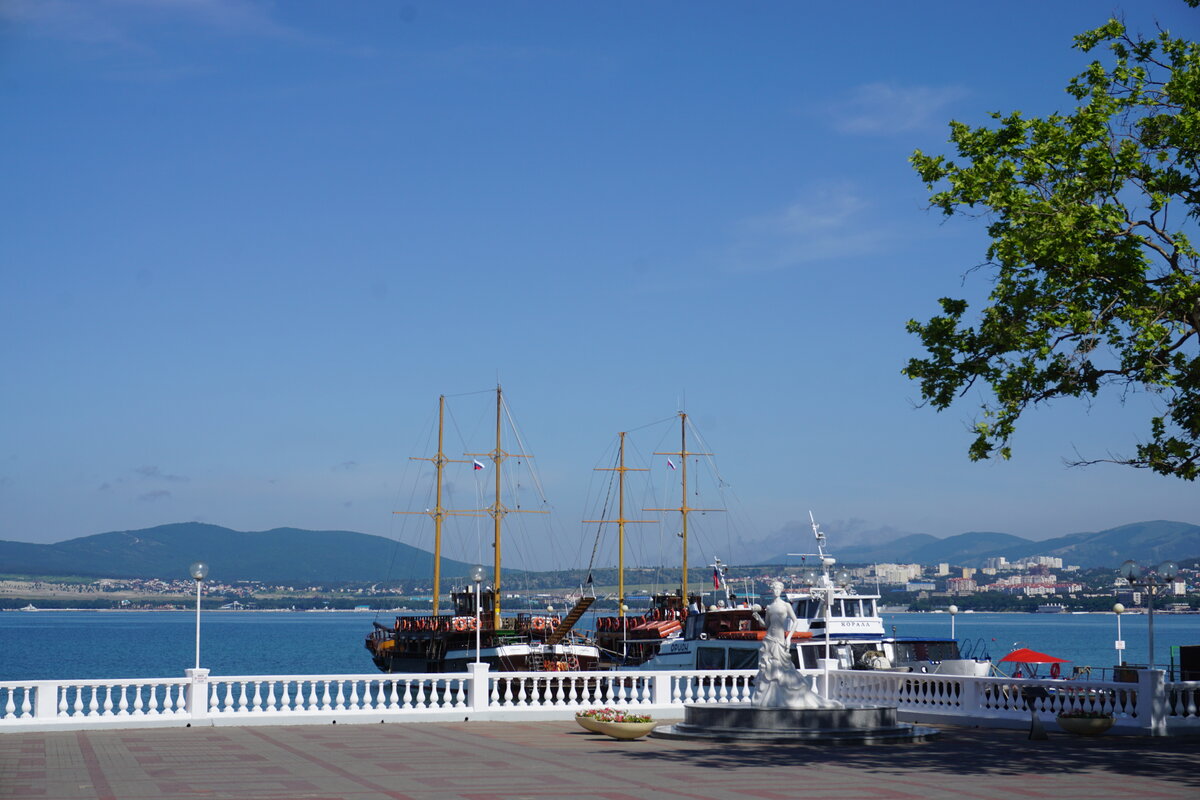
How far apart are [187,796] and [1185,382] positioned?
16.8 metres

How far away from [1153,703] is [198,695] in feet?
59.7

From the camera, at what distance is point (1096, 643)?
166375 millimetres

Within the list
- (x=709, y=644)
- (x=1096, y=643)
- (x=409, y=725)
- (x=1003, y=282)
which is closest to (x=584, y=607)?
(x=709, y=644)

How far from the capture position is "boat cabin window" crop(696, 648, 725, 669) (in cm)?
5475

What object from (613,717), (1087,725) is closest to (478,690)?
(613,717)

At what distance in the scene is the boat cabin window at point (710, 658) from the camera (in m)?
54.8

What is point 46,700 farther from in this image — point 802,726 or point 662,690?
point 802,726

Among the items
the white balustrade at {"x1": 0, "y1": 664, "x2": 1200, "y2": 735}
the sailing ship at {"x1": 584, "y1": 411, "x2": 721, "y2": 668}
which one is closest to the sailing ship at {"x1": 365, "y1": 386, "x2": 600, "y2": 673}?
the sailing ship at {"x1": 584, "y1": 411, "x2": 721, "y2": 668}

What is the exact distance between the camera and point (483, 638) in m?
73.8

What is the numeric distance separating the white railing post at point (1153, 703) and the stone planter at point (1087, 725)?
68 centimetres

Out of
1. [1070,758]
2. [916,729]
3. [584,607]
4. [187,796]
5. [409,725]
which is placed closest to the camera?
[187,796]

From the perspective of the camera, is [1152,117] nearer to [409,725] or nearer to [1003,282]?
[1003,282]

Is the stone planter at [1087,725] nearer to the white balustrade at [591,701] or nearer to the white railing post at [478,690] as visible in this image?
the white balustrade at [591,701]

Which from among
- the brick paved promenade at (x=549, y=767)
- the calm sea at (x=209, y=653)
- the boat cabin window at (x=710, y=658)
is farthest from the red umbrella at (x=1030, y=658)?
the calm sea at (x=209, y=653)
